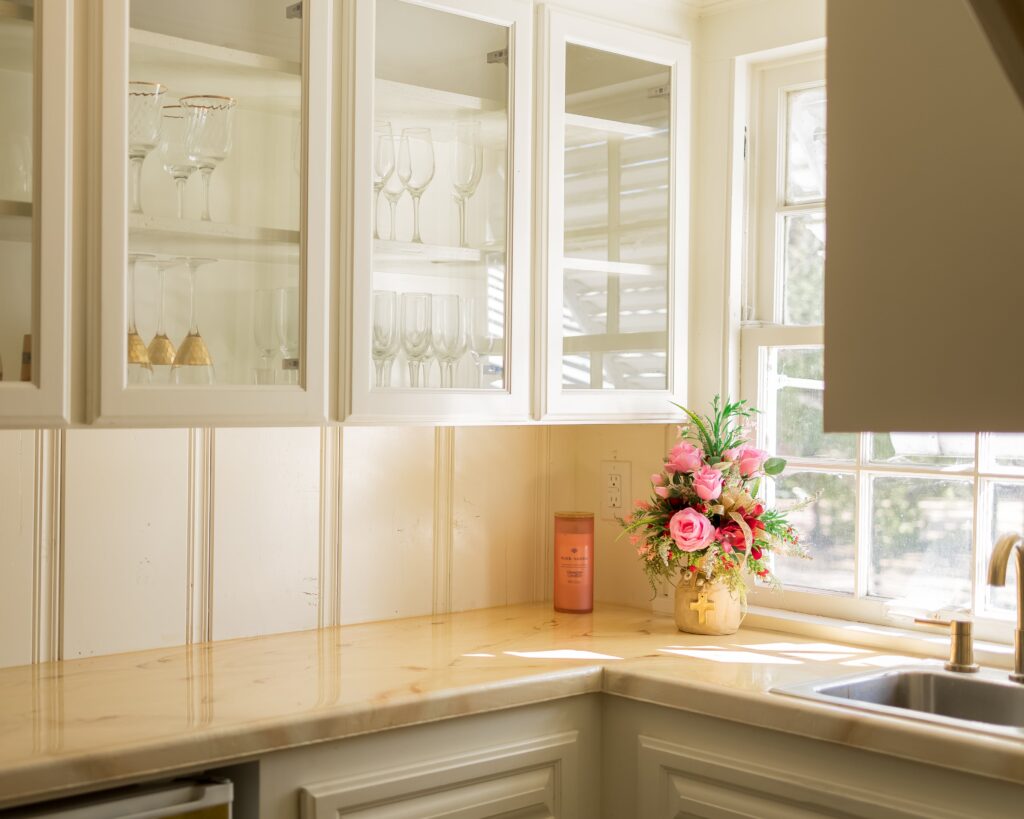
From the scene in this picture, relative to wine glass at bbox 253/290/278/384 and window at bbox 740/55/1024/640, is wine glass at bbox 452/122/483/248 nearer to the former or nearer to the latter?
wine glass at bbox 253/290/278/384

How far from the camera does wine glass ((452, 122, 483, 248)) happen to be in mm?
2135

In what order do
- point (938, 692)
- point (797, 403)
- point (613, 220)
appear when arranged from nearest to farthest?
point (938, 692)
point (613, 220)
point (797, 403)

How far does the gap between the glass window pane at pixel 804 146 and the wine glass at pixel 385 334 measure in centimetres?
97

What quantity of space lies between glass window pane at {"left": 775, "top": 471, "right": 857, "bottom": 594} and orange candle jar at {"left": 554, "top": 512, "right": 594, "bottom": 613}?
0.42m

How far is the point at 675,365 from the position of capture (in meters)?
2.44

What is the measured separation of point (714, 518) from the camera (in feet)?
7.48

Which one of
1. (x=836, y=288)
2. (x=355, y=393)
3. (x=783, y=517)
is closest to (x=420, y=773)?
(x=355, y=393)

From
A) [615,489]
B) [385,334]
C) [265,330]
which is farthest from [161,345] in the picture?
[615,489]

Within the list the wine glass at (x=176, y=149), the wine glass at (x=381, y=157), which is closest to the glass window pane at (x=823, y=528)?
the wine glass at (x=381, y=157)

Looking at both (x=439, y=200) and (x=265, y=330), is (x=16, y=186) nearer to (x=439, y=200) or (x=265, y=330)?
(x=265, y=330)

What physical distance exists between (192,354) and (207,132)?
1.19 feet

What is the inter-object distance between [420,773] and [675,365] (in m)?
1.06

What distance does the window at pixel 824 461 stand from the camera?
213cm

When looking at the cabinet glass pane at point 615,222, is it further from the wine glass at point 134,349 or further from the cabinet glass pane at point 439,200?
the wine glass at point 134,349
